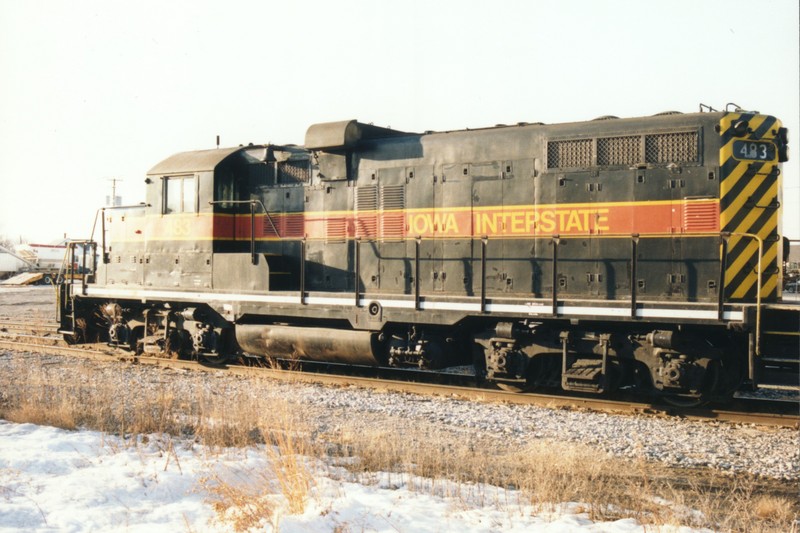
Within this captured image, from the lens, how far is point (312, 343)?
11.0 metres

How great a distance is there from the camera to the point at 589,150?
9.66 metres

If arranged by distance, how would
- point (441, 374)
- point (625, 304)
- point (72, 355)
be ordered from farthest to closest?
point (72, 355)
point (441, 374)
point (625, 304)

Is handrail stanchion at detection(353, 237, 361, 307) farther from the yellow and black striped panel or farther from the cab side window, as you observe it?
the yellow and black striped panel

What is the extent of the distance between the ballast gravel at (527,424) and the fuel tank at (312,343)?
0.62 m

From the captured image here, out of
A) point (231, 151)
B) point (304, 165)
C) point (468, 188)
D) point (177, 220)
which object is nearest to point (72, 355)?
point (177, 220)

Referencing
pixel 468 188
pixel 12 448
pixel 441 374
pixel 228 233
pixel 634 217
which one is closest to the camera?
pixel 12 448

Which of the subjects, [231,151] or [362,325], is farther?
[231,151]

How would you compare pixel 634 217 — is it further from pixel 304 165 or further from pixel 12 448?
pixel 12 448

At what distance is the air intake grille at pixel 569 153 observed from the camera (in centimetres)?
968

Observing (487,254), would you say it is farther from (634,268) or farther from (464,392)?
(634,268)

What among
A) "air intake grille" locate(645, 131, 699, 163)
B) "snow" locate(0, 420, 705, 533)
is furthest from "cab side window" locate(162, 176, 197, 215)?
"air intake grille" locate(645, 131, 699, 163)

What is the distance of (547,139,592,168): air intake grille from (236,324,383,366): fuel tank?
388cm

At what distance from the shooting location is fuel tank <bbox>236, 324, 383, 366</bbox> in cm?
1070

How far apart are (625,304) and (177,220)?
834cm
